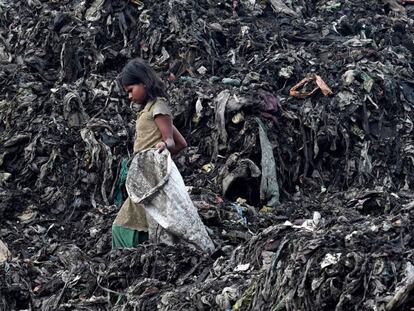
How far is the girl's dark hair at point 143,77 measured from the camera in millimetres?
6453

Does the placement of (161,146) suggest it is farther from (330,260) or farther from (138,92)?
(330,260)

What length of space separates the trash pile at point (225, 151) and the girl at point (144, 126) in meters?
0.23

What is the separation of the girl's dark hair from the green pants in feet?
2.99

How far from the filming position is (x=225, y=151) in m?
8.48

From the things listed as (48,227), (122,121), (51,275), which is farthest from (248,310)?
(122,121)

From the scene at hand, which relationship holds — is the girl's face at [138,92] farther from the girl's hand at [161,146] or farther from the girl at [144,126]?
the girl's hand at [161,146]

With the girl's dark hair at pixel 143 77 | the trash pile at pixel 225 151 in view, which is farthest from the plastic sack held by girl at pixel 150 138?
the trash pile at pixel 225 151

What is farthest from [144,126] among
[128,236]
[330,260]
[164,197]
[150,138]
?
[330,260]

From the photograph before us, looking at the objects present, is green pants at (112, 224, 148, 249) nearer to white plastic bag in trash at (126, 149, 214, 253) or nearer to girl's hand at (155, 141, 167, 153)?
white plastic bag in trash at (126, 149, 214, 253)

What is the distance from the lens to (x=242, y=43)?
32.8 feet

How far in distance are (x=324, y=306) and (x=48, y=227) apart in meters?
3.62

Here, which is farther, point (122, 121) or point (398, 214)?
point (122, 121)

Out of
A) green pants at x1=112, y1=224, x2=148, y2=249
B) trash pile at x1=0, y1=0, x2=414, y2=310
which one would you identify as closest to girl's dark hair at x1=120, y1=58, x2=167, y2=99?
trash pile at x1=0, y1=0, x2=414, y2=310

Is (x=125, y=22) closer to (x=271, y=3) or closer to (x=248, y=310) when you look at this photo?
(x=271, y=3)
